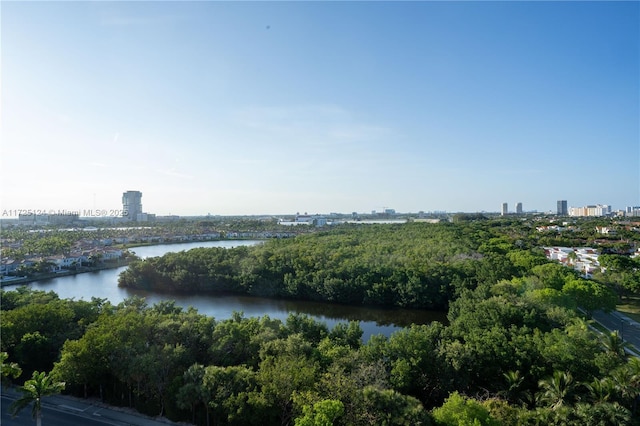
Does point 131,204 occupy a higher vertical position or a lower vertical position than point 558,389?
higher

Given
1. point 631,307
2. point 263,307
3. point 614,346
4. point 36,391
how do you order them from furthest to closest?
point 263,307 < point 631,307 < point 614,346 < point 36,391

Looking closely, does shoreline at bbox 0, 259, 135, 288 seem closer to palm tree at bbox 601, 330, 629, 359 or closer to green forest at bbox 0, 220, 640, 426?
green forest at bbox 0, 220, 640, 426

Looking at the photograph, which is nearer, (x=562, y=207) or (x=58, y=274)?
(x=58, y=274)

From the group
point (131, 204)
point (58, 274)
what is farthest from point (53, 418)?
point (131, 204)

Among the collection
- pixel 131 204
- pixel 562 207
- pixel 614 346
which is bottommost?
pixel 614 346

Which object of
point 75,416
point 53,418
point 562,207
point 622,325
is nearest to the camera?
point 53,418

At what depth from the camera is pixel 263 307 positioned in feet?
67.0

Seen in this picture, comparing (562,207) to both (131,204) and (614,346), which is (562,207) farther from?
(614,346)

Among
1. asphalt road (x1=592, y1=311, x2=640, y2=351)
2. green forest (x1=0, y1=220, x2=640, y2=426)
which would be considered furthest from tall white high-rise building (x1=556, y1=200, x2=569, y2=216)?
green forest (x1=0, y1=220, x2=640, y2=426)

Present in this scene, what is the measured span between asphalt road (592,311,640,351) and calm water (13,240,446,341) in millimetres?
6307

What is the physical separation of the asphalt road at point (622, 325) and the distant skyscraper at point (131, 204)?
10118 cm

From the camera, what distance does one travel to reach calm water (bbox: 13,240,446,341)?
17578 mm

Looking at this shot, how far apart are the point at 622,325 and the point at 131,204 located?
105 m

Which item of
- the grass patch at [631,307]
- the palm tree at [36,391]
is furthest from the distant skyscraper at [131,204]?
the grass patch at [631,307]
